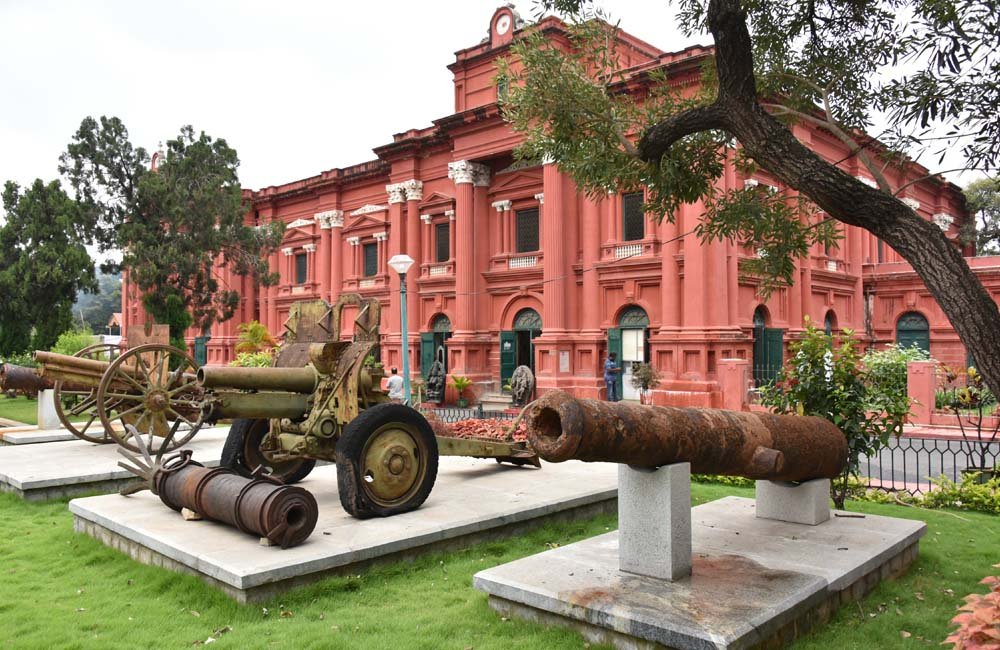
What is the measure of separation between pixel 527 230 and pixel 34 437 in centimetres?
1504

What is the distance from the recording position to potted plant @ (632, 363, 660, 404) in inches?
762

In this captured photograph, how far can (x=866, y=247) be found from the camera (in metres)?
26.9

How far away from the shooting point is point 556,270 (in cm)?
2169

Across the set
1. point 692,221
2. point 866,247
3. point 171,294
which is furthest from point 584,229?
point 171,294

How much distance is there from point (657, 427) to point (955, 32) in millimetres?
4042

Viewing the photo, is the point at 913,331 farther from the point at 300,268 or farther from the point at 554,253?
the point at 300,268

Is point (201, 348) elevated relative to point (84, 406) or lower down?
elevated

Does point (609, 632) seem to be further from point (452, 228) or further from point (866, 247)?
point (866, 247)

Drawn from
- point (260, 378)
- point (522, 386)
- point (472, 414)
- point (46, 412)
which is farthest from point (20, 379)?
point (522, 386)

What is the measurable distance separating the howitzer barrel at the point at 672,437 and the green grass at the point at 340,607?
1.05 meters

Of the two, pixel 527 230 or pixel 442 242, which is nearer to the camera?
pixel 527 230

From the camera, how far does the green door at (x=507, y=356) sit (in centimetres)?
2370

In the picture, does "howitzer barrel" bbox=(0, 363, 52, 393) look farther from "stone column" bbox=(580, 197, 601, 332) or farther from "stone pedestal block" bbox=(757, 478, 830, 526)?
"stone column" bbox=(580, 197, 601, 332)

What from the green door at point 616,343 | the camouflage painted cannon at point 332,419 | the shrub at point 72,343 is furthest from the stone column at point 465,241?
the camouflage painted cannon at point 332,419
